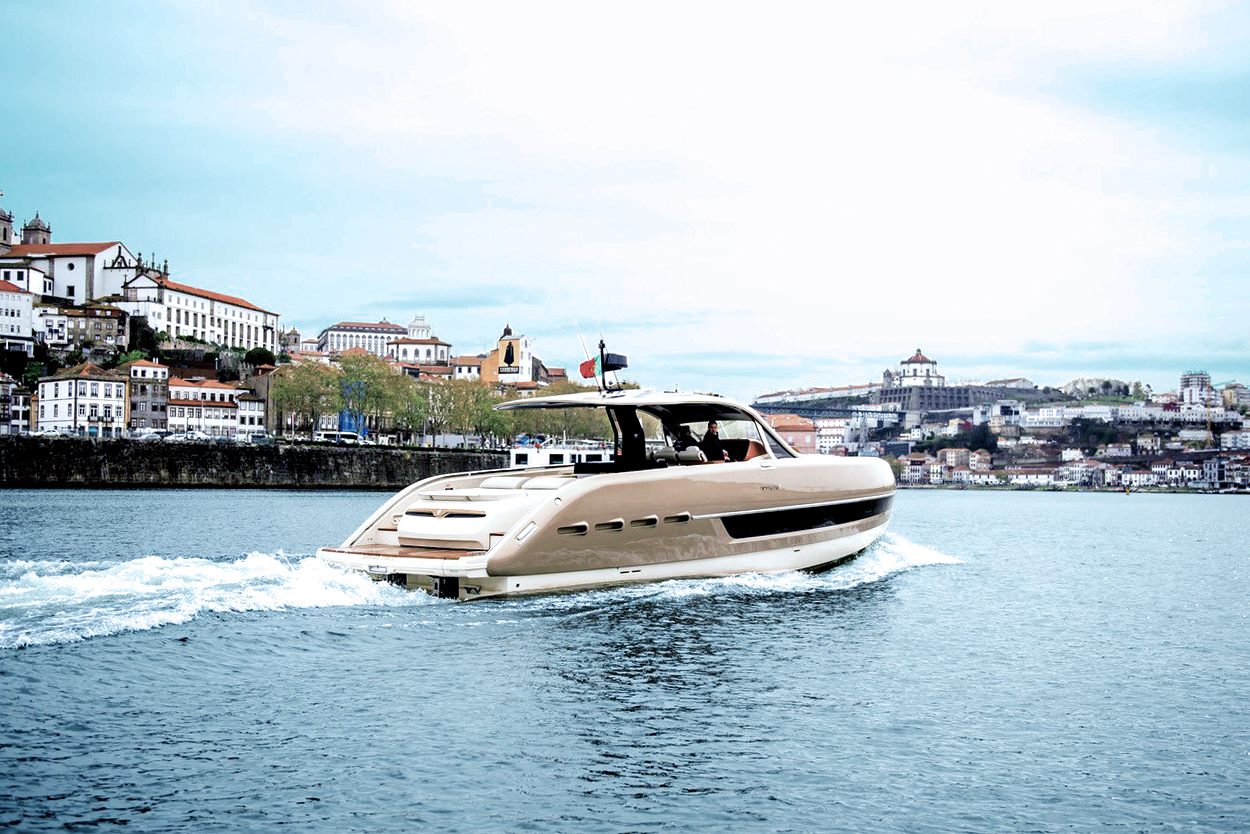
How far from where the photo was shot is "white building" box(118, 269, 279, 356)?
138125 millimetres

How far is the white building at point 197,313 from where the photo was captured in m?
138

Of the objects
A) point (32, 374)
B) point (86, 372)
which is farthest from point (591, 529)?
point (32, 374)

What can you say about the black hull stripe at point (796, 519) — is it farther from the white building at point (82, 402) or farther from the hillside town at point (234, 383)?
the white building at point (82, 402)

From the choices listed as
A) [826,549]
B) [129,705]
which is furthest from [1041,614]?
[129,705]

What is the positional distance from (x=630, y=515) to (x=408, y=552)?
2.49 metres

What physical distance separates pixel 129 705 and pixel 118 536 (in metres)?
19.3

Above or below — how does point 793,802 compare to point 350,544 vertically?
below

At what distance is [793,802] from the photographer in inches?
254

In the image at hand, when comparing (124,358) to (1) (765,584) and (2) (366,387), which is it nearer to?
(2) (366,387)

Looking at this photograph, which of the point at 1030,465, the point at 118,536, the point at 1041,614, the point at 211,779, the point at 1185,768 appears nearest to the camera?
the point at 211,779

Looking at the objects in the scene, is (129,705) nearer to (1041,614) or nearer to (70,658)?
(70,658)

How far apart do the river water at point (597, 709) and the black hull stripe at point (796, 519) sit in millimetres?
725

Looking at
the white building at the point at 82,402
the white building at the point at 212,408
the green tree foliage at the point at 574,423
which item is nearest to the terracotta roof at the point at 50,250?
the white building at the point at 212,408

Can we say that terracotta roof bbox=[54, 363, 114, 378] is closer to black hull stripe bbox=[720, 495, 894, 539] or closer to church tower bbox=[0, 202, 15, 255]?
church tower bbox=[0, 202, 15, 255]
